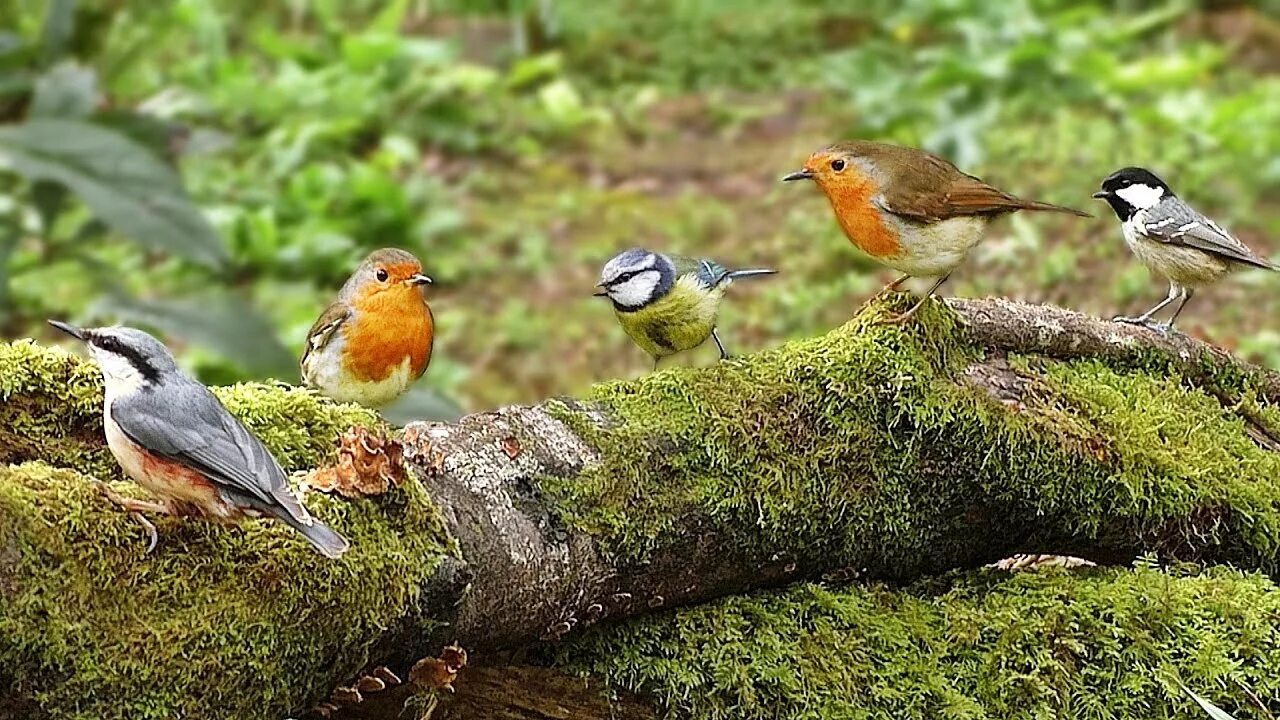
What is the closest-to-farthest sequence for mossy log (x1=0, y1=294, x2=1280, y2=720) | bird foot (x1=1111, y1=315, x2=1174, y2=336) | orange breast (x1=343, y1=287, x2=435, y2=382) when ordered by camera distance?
mossy log (x1=0, y1=294, x2=1280, y2=720)
orange breast (x1=343, y1=287, x2=435, y2=382)
bird foot (x1=1111, y1=315, x2=1174, y2=336)

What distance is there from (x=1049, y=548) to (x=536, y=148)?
8.13 metres

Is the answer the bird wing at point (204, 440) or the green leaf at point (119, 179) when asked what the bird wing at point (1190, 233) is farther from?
the green leaf at point (119, 179)

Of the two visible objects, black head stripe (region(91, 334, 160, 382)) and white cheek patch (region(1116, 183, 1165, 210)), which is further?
white cheek patch (region(1116, 183, 1165, 210))

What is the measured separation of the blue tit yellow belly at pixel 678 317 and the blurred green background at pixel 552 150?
6.61 ft

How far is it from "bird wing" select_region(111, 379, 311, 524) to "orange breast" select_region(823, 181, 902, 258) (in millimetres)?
2149

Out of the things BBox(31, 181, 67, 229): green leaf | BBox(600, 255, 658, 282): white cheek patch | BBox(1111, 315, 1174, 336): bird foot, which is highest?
BBox(600, 255, 658, 282): white cheek patch

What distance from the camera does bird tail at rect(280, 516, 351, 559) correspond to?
2.72 meters

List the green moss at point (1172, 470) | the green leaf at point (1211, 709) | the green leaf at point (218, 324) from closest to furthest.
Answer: the green leaf at point (1211, 709)
the green moss at point (1172, 470)
the green leaf at point (218, 324)

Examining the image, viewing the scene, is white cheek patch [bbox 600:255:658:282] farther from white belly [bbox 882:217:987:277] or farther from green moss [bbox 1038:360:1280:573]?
green moss [bbox 1038:360:1280:573]

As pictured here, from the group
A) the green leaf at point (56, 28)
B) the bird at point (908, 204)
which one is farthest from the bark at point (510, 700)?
the green leaf at point (56, 28)

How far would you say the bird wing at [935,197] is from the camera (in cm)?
435

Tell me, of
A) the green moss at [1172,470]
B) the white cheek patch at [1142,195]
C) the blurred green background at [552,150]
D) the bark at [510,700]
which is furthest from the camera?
the blurred green background at [552,150]

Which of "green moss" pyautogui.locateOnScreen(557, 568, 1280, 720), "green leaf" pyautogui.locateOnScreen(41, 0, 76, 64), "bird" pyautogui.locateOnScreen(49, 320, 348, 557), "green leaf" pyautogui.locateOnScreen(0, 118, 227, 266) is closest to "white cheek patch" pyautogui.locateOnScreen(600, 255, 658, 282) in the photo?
"green moss" pyautogui.locateOnScreen(557, 568, 1280, 720)

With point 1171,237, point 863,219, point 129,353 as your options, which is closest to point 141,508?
point 129,353
